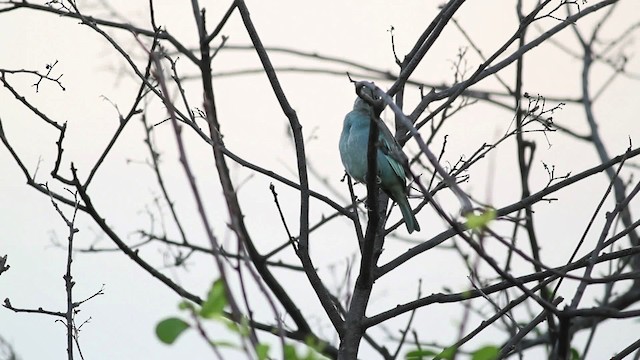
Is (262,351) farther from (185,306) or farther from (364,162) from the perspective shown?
(364,162)

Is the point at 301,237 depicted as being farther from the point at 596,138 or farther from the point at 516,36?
the point at 596,138

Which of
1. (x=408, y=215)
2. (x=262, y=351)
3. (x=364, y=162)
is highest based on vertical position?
(x=364, y=162)

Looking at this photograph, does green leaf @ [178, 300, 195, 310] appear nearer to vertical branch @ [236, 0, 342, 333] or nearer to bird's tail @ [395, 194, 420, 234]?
vertical branch @ [236, 0, 342, 333]

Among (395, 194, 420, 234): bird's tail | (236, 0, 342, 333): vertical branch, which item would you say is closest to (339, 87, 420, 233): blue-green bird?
(395, 194, 420, 234): bird's tail


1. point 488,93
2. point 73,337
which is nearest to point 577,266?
point 73,337

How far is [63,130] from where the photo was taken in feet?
10.2

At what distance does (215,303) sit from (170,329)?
0.23ft

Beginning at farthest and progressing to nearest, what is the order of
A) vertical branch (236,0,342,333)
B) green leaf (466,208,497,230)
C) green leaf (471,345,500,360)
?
vertical branch (236,0,342,333)
green leaf (466,208,497,230)
green leaf (471,345,500,360)

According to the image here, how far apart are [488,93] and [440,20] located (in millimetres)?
1866

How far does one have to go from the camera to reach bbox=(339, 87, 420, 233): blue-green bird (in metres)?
3.97

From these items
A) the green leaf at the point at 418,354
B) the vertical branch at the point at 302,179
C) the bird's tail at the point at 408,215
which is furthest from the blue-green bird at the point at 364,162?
the green leaf at the point at 418,354

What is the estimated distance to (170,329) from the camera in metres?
1.29

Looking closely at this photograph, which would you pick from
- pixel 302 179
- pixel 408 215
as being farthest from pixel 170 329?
pixel 408 215

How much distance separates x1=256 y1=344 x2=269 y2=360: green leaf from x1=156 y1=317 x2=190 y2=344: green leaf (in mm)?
103
